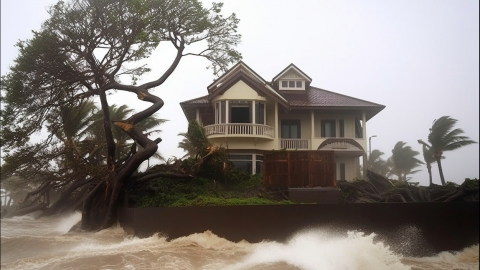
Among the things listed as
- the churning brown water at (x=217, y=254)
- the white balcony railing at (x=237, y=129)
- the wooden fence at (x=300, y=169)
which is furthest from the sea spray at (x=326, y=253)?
the white balcony railing at (x=237, y=129)

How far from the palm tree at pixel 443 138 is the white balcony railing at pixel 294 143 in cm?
1506

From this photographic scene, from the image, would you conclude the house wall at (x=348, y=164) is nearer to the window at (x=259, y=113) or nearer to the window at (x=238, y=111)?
the window at (x=259, y=113)

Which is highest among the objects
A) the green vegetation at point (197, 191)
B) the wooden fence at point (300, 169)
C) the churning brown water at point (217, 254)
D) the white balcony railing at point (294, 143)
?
the white balcony railing at point (294, 143)

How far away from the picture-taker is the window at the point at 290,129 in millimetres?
25500

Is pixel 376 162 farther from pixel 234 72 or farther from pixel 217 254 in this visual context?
pixel 217 254

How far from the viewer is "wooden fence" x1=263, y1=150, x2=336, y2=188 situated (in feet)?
55.3

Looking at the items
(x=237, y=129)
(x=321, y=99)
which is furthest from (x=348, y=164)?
(x=237, y=129)

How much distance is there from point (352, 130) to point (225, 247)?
15287 mm

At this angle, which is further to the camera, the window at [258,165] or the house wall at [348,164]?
the house wall at [348,164]

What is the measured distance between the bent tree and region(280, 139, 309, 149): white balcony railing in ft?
26.4

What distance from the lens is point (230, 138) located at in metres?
23.2

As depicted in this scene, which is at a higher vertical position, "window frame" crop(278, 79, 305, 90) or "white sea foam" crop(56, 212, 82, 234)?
"window frame" crop(278, 79, 305, 90)

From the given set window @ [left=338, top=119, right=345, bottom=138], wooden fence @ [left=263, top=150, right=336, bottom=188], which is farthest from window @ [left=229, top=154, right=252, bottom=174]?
window @ [left=338, top=119, right=345, bottom=138]

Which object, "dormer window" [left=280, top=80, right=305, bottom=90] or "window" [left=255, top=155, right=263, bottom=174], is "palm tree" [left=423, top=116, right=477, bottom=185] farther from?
"dormer window" [left=280, top=80, right=305, bottom=90]
